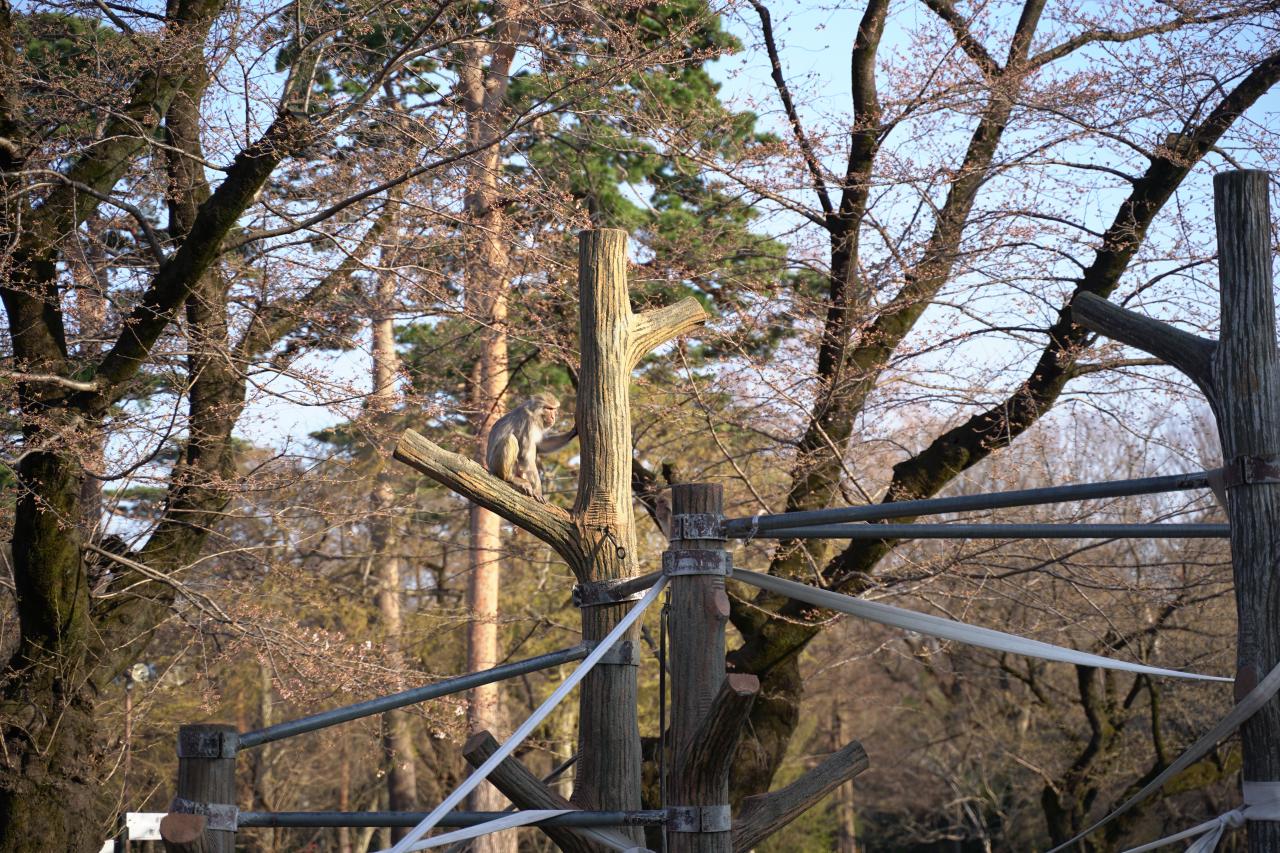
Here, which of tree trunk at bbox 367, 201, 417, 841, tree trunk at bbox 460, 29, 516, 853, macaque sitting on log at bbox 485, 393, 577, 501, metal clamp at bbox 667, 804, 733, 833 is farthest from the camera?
tree trunk at bbox 367, 201, 417, 841

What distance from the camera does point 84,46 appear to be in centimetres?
675

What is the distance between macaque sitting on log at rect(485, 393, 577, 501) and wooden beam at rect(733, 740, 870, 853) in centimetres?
195

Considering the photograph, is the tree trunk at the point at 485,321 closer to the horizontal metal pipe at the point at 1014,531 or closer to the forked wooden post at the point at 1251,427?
the horizontal metal pipe at the point at 1014,531

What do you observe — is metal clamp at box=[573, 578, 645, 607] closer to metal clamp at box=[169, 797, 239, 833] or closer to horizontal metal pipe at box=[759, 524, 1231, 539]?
horizontal metal pipe at box=[759, 524, 1231, 539]

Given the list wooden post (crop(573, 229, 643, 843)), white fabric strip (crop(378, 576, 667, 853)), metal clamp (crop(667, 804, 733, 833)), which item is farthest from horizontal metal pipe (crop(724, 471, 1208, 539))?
→ wooden post (crop(573, 229, 643, 843))

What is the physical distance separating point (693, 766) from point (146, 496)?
10960 mm

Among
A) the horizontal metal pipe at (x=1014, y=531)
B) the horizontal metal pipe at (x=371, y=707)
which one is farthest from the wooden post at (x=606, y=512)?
the horizontal metal pipe at (x=1014, y=531)

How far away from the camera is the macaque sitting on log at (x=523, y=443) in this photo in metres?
4.99

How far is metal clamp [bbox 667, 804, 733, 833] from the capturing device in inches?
125

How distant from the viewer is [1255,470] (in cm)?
288

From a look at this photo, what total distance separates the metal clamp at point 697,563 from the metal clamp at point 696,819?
630mm

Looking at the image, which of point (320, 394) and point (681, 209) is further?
point (681, 209)

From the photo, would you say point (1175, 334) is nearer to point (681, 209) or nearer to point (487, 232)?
point (487, 232)

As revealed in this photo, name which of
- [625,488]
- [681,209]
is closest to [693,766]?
[625,488]
